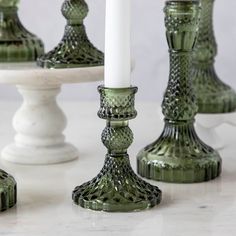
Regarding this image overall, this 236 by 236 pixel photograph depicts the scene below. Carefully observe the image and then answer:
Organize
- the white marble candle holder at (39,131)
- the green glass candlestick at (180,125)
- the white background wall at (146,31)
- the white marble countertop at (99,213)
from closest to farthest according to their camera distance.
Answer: the white marble countertop at (99,213)
the green glass candlestick at (180,125)
the white marble candle holder at (39,131)
the white background wall at (146,31)

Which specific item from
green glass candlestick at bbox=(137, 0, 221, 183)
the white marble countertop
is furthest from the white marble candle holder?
green glass candlestick at bbox=(137, 0, 221, 183)

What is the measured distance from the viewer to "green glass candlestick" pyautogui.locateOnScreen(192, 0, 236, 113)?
1.17m

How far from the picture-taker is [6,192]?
2.85 ft

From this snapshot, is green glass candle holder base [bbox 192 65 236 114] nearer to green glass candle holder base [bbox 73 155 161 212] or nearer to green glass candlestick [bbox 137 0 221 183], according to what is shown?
green glass candlestick [bbox 137 0 221 183]

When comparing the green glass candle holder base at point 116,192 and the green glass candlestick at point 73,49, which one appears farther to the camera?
the green glass candlestick at point 73,49

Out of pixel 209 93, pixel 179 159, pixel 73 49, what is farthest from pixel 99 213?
pixel 209 93

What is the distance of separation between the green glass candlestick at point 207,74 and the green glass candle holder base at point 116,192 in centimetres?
30

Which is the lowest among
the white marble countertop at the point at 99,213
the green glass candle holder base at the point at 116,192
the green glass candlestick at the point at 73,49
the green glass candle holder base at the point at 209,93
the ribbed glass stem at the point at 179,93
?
the white marble countertop at the point at 99,213

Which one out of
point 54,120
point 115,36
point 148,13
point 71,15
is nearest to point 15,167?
point 54,120

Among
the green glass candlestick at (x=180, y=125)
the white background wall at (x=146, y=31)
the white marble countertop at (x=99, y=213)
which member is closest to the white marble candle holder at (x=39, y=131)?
the white marble countertop at (x=99, y=213)

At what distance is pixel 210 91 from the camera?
117 cm

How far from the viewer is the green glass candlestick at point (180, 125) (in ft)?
3.15

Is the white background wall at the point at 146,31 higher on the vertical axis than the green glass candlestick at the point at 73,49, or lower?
lower

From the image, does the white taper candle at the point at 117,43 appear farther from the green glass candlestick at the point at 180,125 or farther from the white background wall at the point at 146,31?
the white background wall at the point at 146,31
